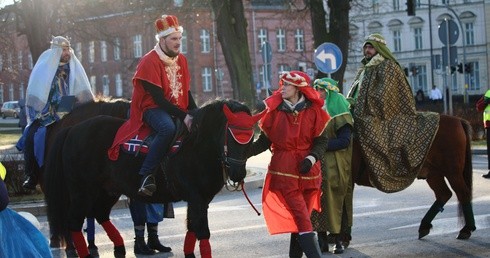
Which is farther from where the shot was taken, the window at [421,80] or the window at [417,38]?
the window at [417,38]

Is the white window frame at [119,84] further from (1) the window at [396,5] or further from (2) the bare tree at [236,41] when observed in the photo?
(2) the bare tree at [236,41]

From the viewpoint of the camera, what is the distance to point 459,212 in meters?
12.7

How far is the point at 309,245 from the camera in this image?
9906 millimetres

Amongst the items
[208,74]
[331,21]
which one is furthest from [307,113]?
[208,74]

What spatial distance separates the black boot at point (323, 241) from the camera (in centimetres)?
1196

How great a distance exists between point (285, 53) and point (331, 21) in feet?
195

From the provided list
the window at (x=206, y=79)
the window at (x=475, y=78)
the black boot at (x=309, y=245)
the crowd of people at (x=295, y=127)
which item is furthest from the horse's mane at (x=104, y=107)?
the window at (x=475, y=78)

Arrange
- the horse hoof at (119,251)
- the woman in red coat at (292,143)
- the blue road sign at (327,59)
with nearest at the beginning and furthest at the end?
the woman in red coat at (292,143) < the horse hoof at (119,251) < the blue road sign at (327,59)

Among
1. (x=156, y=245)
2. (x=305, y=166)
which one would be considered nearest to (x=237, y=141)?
(x=305, y=166)

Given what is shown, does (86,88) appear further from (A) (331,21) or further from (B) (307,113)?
(A) (331,21)

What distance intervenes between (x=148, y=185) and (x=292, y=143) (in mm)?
1362

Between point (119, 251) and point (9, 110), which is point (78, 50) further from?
point (119, 251)

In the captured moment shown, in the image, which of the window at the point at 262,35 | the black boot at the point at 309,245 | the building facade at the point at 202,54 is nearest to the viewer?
the black boot at the point at 309,245

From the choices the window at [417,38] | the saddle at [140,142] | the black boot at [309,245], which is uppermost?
the saddle at [140,142]
